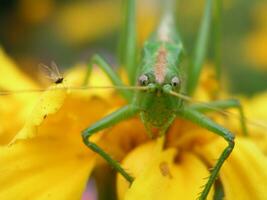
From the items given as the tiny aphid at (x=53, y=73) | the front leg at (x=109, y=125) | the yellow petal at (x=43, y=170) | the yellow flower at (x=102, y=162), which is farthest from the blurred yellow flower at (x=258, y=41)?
the tiny aphid at (x=53, y=73)

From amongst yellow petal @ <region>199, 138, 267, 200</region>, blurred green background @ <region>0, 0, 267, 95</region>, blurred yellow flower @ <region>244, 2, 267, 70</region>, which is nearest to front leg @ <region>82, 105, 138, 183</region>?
yellow petal @ <region>199, 138, 267, 200</region>

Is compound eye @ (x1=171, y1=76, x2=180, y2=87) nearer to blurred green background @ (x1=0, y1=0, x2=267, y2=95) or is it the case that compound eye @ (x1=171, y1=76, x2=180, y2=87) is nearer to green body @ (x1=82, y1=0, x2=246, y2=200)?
green body @ (x1=82, y1=0, x2=246, y2=200)

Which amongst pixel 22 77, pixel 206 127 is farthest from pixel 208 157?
pixel 22 77

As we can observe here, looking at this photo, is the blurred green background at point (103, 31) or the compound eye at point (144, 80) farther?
the blurred green background at point (103, 31)

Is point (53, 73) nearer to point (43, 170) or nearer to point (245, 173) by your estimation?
point (43, 170)

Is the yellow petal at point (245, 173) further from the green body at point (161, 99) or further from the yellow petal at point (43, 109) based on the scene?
the yellow petal at point (43, 109)

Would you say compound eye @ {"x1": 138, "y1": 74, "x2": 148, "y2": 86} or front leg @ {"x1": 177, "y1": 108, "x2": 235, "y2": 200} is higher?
compound eye @ {"x1": 138, "y1": 74, "x2": 148, "y2": 86}

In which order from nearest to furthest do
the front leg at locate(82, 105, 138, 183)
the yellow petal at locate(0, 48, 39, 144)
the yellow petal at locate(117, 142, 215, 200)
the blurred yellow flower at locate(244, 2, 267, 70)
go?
1. the yellow petal at locate(117, 142, 215, 200)
2. the front leg at locate(82, 105, 138, 183)
3. the yellow petal at locate(0, 48, 39, 144)
4. the blurred yellow flower at locate(244, 2, 267, 70)

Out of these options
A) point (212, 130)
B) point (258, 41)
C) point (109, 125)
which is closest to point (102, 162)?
point (109, 125)
